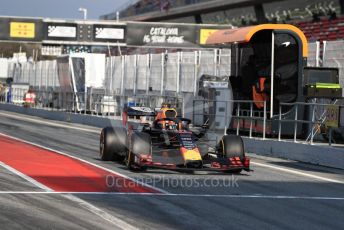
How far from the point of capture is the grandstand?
39375mm

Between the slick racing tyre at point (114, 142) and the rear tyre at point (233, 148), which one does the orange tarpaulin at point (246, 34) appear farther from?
the rear tyre at point (233, 148)

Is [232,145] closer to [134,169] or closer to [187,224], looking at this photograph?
[134,169]

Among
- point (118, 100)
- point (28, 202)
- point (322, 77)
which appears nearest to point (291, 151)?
point (322, 77)

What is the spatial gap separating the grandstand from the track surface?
2469cm

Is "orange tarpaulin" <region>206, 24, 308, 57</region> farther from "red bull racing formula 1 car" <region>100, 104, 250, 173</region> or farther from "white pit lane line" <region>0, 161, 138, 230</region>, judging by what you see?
"white pit lane line" <region>0, 161, 138, 230</region>

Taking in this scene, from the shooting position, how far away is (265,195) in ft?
35.5

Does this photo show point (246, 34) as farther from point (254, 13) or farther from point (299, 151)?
point (254, 13)

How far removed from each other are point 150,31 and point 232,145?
37964 millimetres

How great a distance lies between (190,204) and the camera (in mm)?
9555

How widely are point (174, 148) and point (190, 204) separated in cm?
333

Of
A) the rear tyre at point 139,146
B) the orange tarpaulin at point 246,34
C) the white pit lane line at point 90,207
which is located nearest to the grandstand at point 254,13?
the orange tarpaulin at point 246,34

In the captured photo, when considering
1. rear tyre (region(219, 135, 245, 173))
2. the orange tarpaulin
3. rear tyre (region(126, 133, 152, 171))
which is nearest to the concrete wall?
the orange tarpaulin

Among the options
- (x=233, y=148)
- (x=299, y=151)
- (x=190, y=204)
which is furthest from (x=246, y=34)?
(x=190, y=204)

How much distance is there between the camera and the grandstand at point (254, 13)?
129ft
